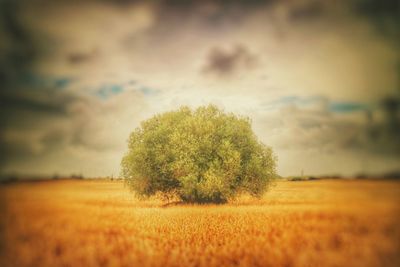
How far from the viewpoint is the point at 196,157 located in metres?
12.2

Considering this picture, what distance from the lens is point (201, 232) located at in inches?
310

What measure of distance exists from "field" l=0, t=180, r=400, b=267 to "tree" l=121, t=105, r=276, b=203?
2691 millimetres

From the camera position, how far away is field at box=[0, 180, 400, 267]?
687cm

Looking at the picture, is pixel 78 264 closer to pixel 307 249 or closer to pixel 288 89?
pixel 307 249

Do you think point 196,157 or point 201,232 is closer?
point 201,232

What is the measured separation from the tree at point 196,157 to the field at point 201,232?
2691mm

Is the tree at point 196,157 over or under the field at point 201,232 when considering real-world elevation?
over

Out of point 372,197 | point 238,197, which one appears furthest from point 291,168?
point 238,197

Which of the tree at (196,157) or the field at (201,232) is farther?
the tree at (196,157)

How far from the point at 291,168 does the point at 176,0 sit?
4725 millimetres

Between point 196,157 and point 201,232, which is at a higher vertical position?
point 196,157

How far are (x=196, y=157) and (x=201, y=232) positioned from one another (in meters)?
4.52

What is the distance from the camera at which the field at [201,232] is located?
687cm

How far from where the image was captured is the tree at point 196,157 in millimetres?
12016
